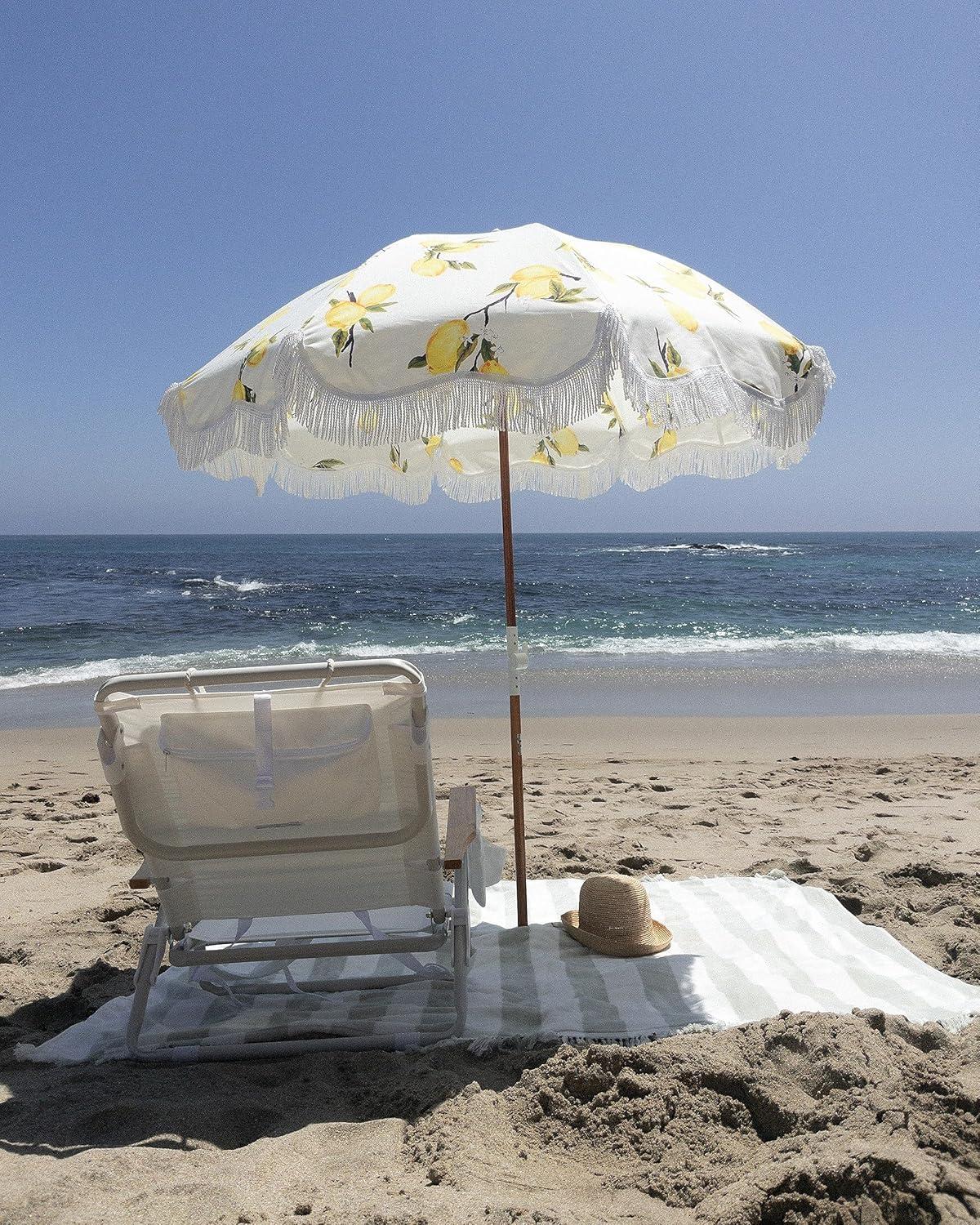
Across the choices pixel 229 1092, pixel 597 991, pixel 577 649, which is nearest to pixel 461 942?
pixel 597 991

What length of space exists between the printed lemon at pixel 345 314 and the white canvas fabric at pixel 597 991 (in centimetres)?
192

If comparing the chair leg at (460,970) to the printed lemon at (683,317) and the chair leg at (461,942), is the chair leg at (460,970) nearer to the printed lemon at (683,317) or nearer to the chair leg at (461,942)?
the chair leg at (461,942)

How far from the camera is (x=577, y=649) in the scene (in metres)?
12.9

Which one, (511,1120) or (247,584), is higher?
(247,584)

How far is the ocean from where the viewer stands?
9523 millimetres

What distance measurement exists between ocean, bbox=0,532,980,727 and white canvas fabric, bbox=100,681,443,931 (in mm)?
6160

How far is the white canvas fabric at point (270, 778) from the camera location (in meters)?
2.42

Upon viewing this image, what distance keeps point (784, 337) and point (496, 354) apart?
0.93 metres

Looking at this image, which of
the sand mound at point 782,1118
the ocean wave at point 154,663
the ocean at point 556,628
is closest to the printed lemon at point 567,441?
the sand mound at point 782,1118

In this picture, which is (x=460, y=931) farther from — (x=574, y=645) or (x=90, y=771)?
(x=574, y=645)

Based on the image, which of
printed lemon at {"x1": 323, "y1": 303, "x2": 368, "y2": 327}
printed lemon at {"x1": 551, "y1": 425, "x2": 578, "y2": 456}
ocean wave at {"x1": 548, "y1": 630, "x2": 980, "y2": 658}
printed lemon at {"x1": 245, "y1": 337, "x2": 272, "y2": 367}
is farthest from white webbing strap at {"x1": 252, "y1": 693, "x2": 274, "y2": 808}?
ocean wave at {"x1": 548, "y1": 630, "x2": 980, "y2": 658}

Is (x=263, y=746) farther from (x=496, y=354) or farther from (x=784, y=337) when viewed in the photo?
(x=784, y=337)

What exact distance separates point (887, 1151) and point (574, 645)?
11689 mm

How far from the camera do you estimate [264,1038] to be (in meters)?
2.52
